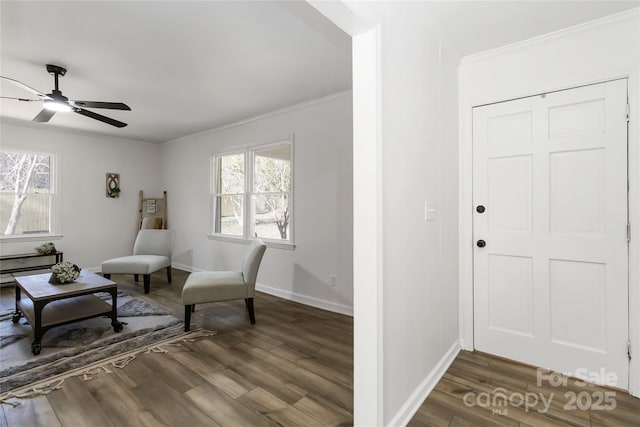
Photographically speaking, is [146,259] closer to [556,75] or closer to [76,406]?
[76,406]

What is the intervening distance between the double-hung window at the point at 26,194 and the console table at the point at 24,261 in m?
0.39

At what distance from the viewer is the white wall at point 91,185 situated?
5000 millimetres

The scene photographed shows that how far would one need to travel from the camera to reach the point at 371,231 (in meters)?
1.46

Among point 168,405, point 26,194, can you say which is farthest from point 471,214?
point 26,194

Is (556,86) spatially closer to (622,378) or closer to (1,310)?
(622,378)

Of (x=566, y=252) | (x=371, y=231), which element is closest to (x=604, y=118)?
(x=566, y=252)

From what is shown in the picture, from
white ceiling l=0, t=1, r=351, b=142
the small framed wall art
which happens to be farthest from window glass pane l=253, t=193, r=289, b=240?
the small framed wall art

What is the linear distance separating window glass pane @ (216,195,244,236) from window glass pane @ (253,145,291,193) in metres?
0.52

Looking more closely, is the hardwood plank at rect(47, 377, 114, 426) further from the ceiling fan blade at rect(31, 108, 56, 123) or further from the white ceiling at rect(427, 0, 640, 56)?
the white ceiling at rect(427, 0, 640, 56)

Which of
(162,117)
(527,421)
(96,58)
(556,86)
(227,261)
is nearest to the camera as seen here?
(527,421)

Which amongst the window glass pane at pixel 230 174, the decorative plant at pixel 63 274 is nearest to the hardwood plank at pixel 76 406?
the decorative plant at pixel 63 274

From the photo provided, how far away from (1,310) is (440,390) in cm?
491

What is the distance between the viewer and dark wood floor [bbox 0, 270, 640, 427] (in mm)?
1780

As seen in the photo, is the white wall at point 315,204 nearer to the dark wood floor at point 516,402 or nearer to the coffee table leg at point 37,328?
the dark wood floor at point 516,402
